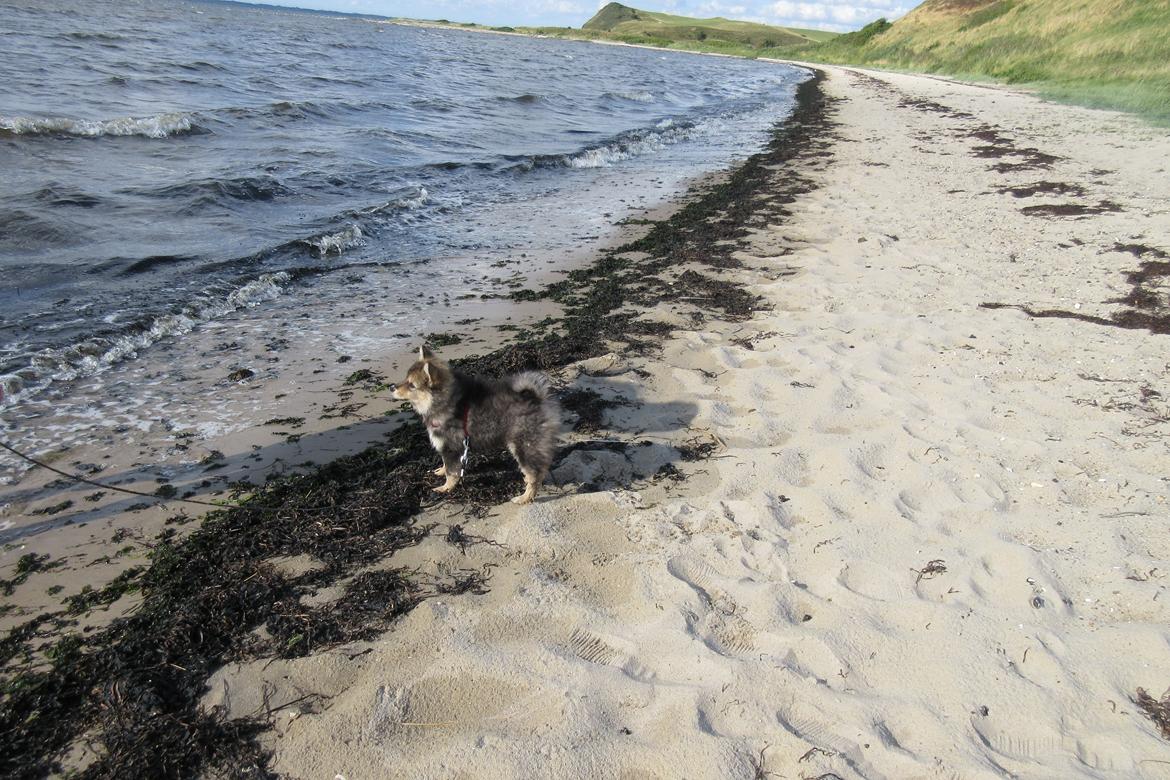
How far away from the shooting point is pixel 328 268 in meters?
10.0

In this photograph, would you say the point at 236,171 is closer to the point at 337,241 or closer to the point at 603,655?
the point at 337,241

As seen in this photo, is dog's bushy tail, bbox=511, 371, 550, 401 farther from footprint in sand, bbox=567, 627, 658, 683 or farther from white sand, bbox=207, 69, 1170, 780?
footprint in sand, bbox=567, 627, 658, 683

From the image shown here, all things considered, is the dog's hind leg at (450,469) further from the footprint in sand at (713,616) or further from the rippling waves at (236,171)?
the rippling waves at (236,171)

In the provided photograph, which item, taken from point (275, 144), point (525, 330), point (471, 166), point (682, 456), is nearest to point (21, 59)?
point (275, 144)

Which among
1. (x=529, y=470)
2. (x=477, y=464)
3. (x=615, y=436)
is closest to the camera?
(x=529, y=470)

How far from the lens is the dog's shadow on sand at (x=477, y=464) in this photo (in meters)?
4.76

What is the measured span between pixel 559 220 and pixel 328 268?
519 cm

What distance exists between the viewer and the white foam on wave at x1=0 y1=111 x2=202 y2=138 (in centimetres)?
1592

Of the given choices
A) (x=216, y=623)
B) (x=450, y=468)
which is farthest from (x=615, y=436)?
(x=216, y=623)

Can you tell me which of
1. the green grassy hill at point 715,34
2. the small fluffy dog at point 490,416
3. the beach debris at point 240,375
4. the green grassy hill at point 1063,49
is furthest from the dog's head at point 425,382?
the green grassy hill at point 715,34

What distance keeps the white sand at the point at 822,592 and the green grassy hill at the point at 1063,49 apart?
21722mm

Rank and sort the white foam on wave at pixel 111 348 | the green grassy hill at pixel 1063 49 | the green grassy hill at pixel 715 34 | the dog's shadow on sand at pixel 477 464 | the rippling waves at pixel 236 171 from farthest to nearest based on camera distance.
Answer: the green grassy hill at pixel 715 34, the green grassy hill at pixel 1063 49, the rippling waves at pixel 236 171, the white foam on wave at pixel 111 348, the dog's shadow on sand at pixel 477 464

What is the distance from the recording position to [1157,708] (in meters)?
2.96

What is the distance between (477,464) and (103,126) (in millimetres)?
18966
